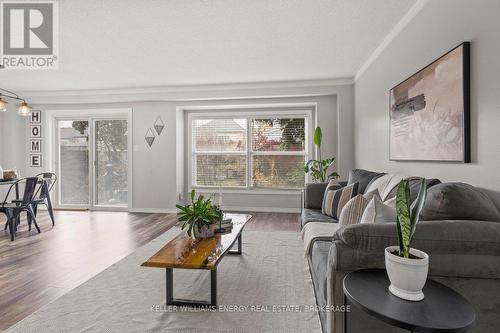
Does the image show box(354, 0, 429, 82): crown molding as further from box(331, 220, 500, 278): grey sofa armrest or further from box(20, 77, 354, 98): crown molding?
box(331, 220, 500, 278): grey sofa armrest

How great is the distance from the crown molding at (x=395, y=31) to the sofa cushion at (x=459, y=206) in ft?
5.83

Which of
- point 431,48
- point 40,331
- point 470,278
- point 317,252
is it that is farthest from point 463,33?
point 40,331

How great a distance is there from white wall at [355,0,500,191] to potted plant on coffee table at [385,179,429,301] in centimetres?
92

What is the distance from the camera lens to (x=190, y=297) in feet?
7.22

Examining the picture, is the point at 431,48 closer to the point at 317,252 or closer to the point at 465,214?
the point at 465,214

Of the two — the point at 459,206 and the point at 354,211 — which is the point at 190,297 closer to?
the point at 354,211

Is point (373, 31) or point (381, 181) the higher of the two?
point (373, 31)

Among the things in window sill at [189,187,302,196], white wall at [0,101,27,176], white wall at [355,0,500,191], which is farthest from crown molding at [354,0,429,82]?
white wall at [0,101,27,176]

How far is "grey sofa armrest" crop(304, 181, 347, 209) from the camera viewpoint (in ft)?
12.2

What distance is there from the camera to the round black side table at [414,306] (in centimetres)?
91

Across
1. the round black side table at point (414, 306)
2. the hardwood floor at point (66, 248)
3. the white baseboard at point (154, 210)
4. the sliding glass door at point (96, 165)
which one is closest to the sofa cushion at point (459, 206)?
the round black side table at point (414, 306)

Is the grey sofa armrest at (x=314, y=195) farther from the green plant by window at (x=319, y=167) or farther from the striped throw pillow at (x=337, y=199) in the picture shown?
the green plant by window at (x=319, y=167)

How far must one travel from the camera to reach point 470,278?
1.25 meters

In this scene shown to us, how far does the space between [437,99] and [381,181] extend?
33.4 inches
